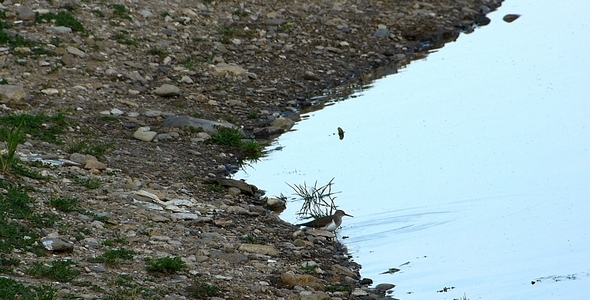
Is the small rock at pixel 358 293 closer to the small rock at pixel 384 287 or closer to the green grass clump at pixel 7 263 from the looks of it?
the small rock at pixel 384 287

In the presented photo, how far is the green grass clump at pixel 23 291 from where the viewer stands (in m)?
5.49

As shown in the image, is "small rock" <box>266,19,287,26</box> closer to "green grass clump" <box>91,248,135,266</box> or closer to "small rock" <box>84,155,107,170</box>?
"small rock" <box>84,155,107,170</box>

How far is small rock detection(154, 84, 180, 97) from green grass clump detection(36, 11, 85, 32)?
1681mm

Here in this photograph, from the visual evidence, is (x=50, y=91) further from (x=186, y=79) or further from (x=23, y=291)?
(x=23, y=291)

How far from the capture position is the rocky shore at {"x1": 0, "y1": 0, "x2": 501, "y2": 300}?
6.67 meters

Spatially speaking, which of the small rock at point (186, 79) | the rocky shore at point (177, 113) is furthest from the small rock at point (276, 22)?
the small rock at point (186, 79)

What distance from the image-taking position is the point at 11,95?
993cm

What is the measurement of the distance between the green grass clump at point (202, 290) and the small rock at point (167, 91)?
5012 millimetres

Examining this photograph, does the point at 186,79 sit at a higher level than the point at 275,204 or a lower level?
higher

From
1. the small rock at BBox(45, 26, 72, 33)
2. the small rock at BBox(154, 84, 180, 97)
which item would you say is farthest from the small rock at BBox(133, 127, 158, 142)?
the small rock at BBox(45, 26, 72, 33)

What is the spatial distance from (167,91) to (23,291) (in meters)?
5.77

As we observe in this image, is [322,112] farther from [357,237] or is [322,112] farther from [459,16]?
[459,16]

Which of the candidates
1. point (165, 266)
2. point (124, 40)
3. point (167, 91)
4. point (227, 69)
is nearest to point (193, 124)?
point (167, 91)

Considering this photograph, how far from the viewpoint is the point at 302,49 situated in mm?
13234
